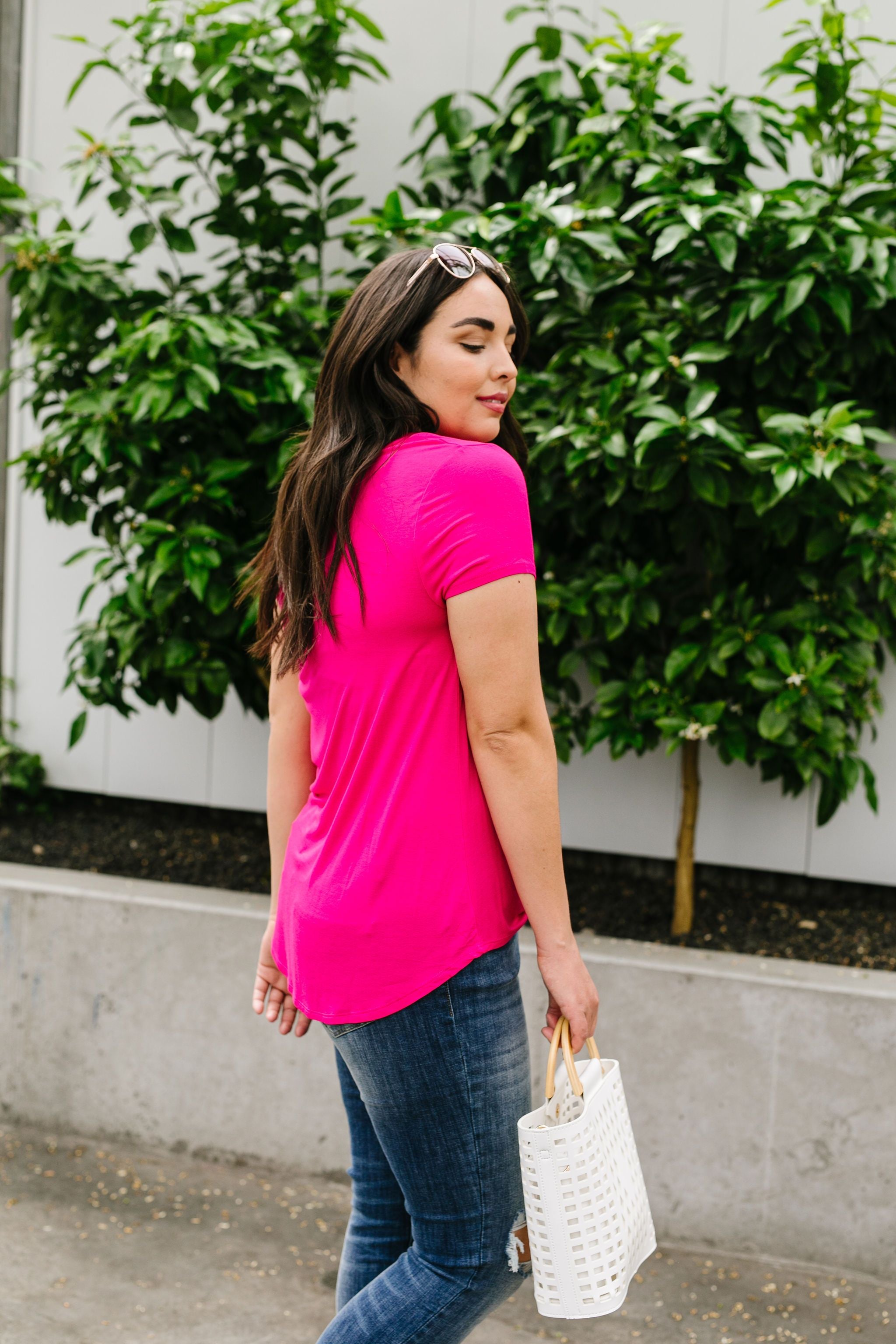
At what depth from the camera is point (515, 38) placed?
3.42m

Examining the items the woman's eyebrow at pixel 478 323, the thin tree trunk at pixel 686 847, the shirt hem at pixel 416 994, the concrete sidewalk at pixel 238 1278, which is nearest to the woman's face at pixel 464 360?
the woman's eyebrow at pixel 478 323

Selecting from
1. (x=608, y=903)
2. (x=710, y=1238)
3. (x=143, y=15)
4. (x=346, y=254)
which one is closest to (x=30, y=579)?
(x=346, y=254)

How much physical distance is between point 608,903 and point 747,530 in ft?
3.65

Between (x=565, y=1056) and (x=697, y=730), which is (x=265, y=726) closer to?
(x=697, y=730)

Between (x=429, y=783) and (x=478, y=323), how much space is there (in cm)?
58

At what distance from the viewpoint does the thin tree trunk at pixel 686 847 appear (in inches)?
118

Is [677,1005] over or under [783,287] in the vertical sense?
under

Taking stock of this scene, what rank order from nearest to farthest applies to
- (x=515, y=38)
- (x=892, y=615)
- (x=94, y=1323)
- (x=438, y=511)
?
1. (x=438, y=511)
2. (x=94, y=1323)
3. (x=892, y=615)
4. (x=515, y=38)

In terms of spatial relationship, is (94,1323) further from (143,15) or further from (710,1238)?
(143,15)

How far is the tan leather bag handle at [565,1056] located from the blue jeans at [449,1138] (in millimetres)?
60

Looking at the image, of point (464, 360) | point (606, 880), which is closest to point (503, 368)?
point (464, 360)

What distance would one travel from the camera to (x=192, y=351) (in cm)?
277

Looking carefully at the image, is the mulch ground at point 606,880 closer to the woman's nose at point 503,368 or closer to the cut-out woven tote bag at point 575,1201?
the cut-out woven tote bag at point 575,1201

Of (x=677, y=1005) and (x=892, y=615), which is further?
(x=892, y=615)
